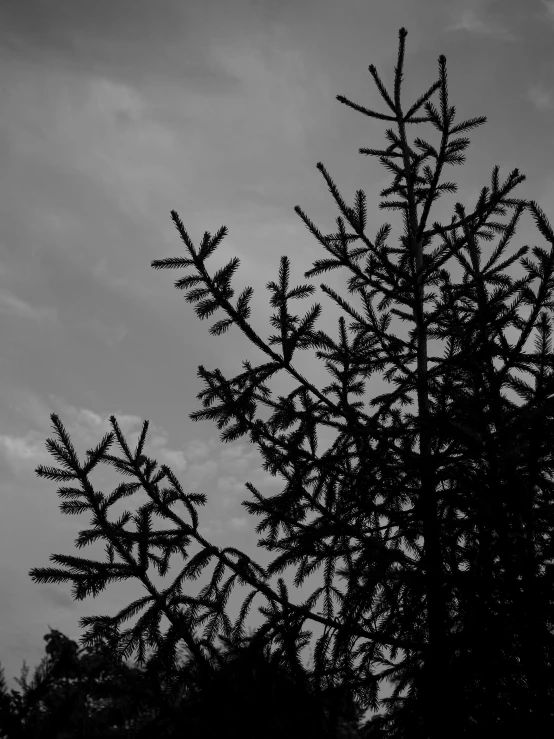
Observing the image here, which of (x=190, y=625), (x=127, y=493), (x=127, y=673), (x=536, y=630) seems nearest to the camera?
(x=536, y=630)

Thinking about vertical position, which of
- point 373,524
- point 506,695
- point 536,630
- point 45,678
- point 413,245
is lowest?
point 506,695

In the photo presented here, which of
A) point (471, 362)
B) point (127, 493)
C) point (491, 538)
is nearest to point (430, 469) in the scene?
point (491, 538)

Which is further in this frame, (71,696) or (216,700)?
(216,700)

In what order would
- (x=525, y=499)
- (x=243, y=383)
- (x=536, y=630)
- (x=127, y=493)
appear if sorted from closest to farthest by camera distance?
1. (x=525, y=499)
2. (x=536, y=630)
3. (x=127, y=493)
4. (x=243, y=383)

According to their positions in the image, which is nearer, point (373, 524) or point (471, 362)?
point (471, 362)

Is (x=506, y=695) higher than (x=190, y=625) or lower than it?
lower

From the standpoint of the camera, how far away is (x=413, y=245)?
16.4 feet

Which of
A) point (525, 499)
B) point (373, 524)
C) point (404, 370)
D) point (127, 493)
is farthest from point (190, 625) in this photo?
point (404, 370)

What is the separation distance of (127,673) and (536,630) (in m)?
2.55

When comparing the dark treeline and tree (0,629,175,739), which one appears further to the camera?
the dark treeline

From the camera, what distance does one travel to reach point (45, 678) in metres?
1.98

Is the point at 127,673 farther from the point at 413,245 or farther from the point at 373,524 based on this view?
the point at 413,245

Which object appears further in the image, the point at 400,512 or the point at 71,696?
the point at 400,512

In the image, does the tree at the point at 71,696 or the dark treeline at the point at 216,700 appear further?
the dark treeline at the point at 216,700
